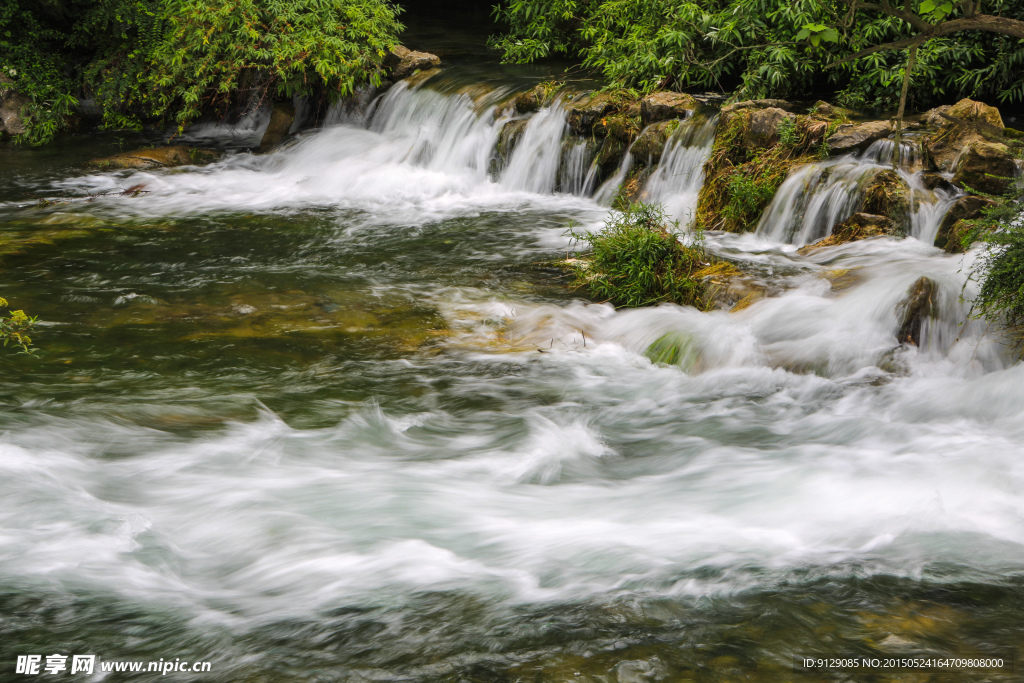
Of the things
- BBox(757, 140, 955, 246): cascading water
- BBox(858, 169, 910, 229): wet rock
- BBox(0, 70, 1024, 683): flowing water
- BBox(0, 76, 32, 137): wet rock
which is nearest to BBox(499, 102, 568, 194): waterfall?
BBox(0, 70, 1024, 683): flowing water

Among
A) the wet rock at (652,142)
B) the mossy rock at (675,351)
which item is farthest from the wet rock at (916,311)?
the wet rock at (652,142)

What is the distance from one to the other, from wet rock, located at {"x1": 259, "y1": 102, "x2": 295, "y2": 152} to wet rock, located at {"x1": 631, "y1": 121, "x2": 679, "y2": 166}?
5.78m

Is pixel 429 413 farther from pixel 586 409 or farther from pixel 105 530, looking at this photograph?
pixel 105 530

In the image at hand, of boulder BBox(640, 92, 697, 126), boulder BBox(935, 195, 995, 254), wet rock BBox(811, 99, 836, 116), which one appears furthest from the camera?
boulder BBox(640, 92, 697, 126)

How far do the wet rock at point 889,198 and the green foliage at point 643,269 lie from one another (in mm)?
1474

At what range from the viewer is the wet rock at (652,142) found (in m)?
8.88

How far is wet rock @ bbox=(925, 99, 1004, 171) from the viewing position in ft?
23.5

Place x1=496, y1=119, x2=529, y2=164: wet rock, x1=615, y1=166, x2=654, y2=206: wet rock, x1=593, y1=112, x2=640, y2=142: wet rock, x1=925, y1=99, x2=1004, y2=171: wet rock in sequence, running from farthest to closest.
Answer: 1. x1=496, y1=119, x2=529, y2=164: wet rock
2. x1=593, y1=112, x2=640, y2=142: wet rock
3. x1=615, y1=166, x2=654, y2=206: wet rock
4. x1=925, y1=99, x2=1004, y2=171: wet rock

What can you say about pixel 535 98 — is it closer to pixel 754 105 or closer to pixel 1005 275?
pixel 754 105

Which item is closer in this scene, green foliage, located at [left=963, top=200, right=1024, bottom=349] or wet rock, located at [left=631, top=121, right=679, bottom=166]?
green foliage, located at [left=963, top=200, right=1024, bottom=349]

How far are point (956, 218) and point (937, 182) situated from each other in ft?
1.70

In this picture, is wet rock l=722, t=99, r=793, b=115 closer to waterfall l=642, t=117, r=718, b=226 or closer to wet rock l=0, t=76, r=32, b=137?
waterfall l=642, t=117, r=718, b=226

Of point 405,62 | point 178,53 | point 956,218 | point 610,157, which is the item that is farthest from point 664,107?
point 178,53

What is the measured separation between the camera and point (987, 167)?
6.61 metres
